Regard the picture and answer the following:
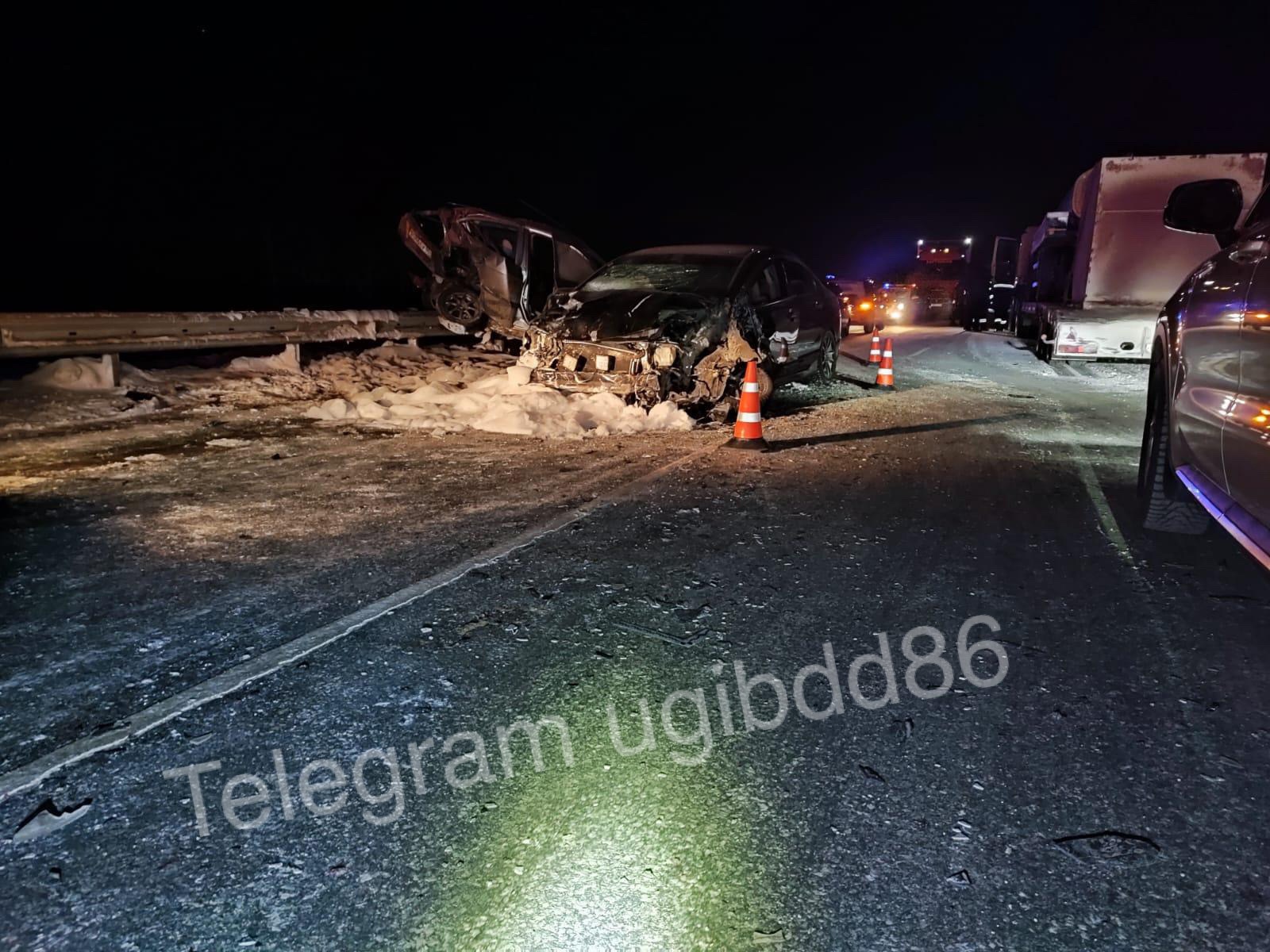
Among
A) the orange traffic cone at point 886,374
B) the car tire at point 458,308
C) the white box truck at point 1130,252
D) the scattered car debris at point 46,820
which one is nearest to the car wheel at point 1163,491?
the scattered car debris at point 46,820

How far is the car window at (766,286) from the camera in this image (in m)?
9.38

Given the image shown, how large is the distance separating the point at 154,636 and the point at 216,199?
34.7m

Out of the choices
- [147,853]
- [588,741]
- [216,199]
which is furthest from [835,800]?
[216,199]

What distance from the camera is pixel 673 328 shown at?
28.0 feet

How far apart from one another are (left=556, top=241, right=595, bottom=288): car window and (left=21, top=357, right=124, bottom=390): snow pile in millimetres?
6362

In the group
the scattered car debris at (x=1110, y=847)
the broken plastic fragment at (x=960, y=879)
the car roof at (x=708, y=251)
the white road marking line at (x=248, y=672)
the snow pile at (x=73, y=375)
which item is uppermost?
the car roof at (x=708, y=251)

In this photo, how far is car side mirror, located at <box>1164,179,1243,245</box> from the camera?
425cm

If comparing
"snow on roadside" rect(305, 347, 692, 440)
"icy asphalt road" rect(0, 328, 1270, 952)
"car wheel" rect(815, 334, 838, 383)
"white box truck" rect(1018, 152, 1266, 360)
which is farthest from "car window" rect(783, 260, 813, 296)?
"white box truck" rect(1018, 152, 1266, 360)

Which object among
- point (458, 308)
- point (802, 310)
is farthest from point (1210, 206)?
point (458, 308)

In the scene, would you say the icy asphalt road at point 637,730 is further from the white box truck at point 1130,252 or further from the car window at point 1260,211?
the white box truck at point 1130,252

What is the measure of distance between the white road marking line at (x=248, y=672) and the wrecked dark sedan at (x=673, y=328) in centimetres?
372

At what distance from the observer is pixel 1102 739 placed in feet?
9.18

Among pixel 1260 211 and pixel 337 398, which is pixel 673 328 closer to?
pixel 337 398

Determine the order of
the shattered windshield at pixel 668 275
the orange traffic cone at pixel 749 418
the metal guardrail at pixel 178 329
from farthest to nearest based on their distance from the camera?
the shattered windshield at pixel 668 275 → the metal guardrail at pixel 178 329 → the orange traffic cone at pixel 749 418
